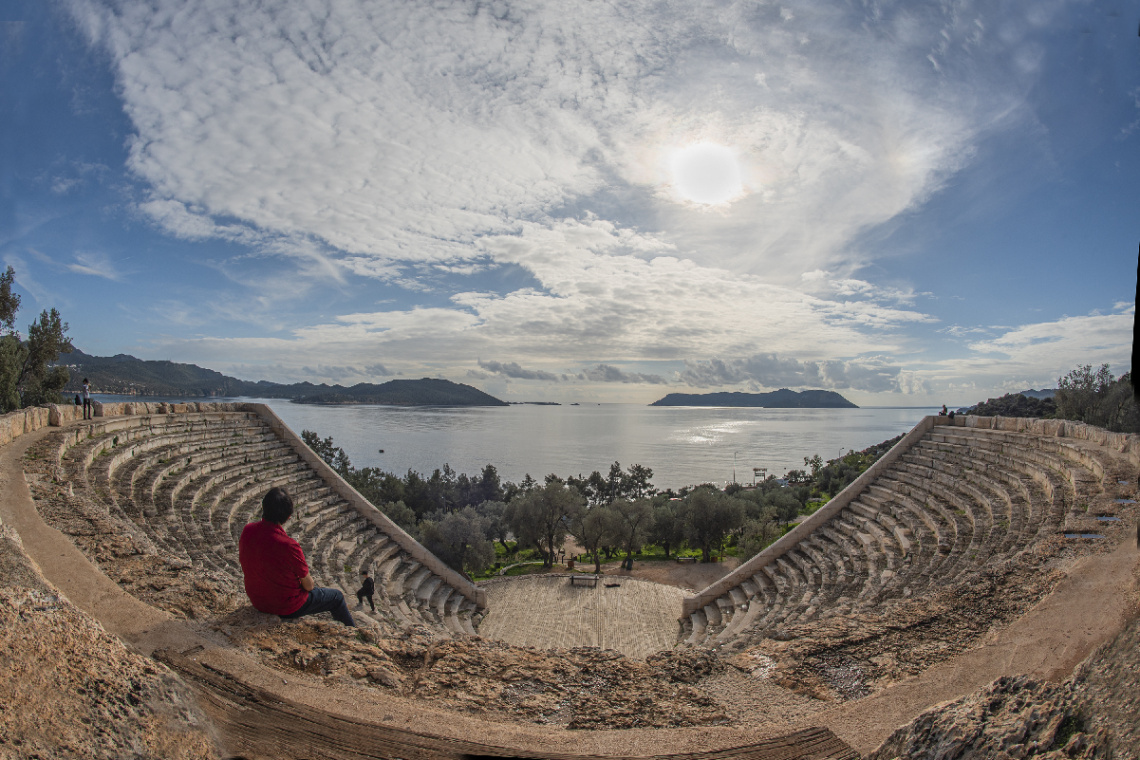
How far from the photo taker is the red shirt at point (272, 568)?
4480 millimetres

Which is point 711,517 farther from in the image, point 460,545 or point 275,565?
point 275,565

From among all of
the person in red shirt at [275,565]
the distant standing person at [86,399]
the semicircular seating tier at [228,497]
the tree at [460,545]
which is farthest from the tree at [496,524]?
the person in red shirt at [275,565]

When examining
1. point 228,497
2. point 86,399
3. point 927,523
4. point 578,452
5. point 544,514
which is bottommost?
point 578,452

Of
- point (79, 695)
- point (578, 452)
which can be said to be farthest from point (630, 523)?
point (578, 452)

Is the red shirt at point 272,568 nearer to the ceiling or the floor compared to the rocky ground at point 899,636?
nearer to the ceiling

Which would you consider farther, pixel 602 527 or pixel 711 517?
pixel 711 517

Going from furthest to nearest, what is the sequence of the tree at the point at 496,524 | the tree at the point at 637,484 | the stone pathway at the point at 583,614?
the tree at the point at 637,484
the tree at the point at 496,524
the stone pathway at the point at 583,614

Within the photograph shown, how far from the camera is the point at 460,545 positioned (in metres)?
23.3

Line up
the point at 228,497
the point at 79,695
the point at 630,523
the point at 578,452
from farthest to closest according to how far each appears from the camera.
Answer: the point at 578,452
the point at 630,523
the point at 228,497
the point at 79,695

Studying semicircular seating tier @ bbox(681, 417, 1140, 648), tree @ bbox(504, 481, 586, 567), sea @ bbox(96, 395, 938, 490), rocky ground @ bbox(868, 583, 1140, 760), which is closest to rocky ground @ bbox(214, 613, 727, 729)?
rocky ground @ bbox(868, 583, 1140, 760)

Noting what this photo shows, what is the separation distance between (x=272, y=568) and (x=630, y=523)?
23802 millimetres

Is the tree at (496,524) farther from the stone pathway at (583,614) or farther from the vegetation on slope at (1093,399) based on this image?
the vegetation on slope at (1093,399)

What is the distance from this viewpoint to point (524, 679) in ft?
14.4

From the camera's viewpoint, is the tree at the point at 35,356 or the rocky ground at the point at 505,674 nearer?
the rocky ground at the point at 505,674
